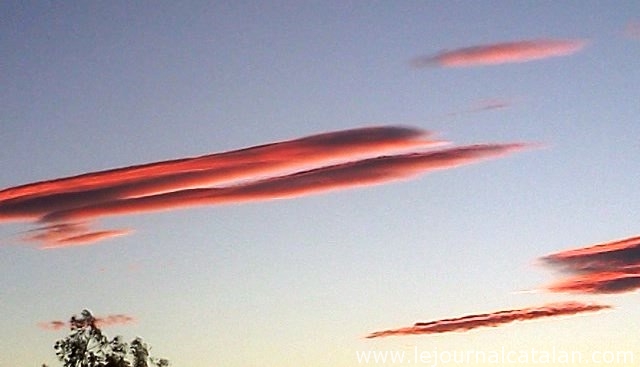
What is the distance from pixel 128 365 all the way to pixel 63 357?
2486 mm

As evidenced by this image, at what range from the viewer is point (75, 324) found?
78250 millimetres

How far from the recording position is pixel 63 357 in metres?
→ 78.4

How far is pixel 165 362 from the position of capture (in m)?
80.2

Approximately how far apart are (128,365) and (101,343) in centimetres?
133

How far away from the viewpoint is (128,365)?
7881cm

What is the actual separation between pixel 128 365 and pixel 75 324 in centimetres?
259

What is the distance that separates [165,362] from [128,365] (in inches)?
74.8

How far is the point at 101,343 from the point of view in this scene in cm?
7881

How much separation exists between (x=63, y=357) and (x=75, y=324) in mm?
1366

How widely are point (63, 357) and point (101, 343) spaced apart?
1.54 metres
